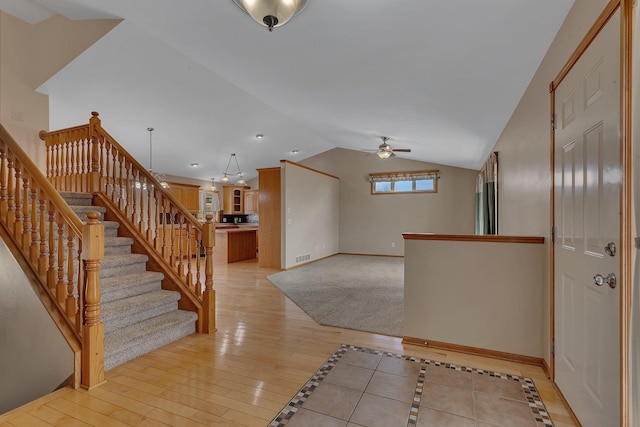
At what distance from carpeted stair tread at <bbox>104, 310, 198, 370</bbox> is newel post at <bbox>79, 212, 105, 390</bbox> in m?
0.20

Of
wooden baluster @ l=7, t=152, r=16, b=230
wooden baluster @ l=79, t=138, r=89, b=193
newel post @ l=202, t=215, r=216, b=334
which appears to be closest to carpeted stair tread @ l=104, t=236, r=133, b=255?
wooden baluster @ l=7, t=152, r=16, b=230

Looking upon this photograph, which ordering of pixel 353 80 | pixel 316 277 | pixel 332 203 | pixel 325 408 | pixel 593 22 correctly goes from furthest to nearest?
pixel 332 203
pixel 316 277
pixel 353 80
pixel 325 408
pixel 593 22

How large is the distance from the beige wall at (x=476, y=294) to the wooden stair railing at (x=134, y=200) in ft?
A: 6.67

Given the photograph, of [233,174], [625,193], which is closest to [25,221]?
[625,193]

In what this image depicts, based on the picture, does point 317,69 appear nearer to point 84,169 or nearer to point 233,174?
point 84,169

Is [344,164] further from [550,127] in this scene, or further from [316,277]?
[550,127]

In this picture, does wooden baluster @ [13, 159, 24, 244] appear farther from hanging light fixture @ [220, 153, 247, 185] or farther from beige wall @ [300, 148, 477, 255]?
beige wall @ [300, 148, 477, 255]

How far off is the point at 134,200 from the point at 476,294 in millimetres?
3734

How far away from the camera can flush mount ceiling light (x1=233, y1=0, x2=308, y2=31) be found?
1.70 meters

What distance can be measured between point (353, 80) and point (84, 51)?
3.25 metres

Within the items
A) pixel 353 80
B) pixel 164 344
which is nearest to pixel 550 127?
pixel 353 80

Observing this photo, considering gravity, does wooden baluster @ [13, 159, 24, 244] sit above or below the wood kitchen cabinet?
below

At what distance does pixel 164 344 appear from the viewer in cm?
276

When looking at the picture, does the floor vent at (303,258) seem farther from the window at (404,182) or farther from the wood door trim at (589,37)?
the wood door trim at (589,37)
